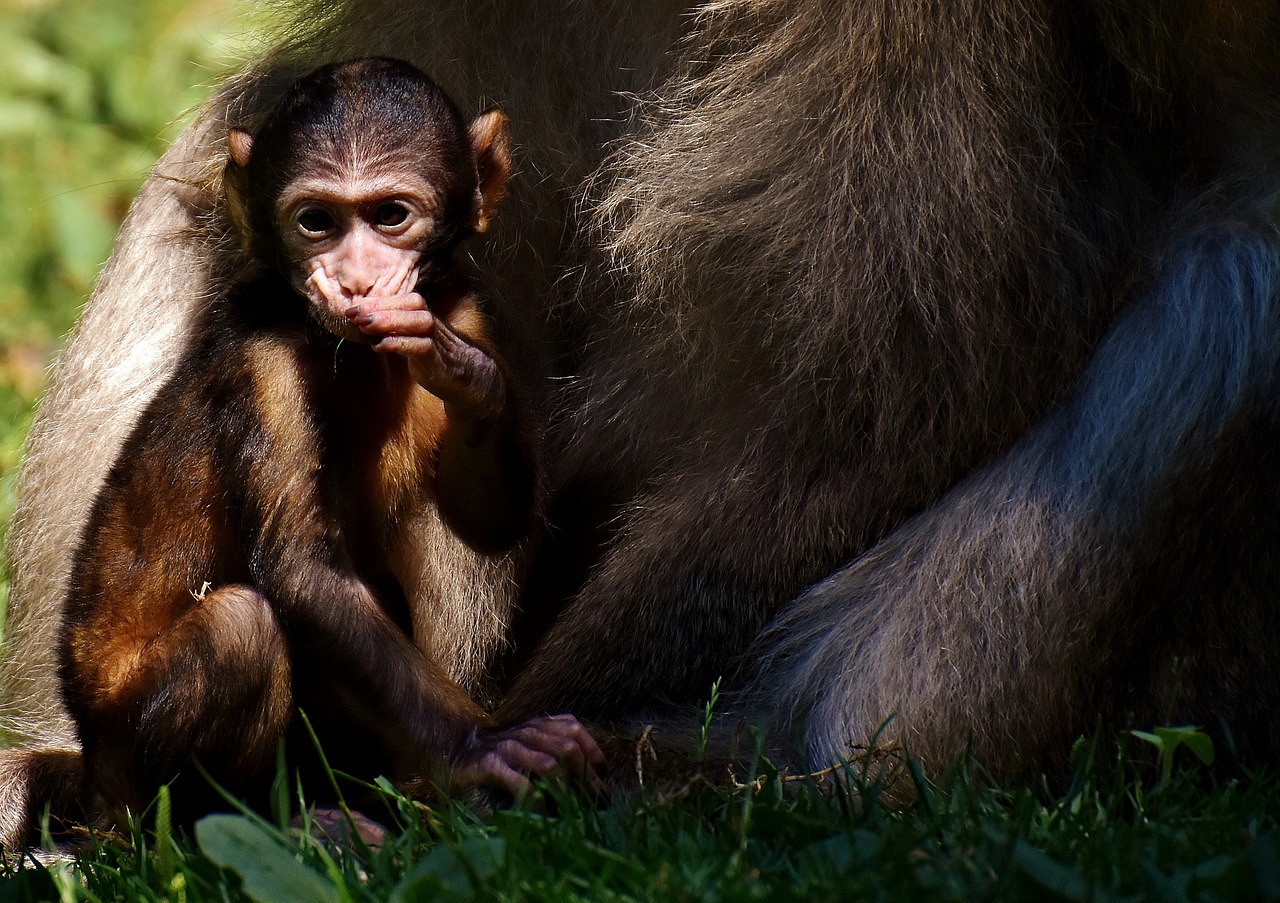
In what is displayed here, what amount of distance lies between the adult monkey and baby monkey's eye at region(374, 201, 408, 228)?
0.44 meters

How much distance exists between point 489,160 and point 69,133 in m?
5.39

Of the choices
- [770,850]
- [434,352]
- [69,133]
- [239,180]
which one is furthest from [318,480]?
[69,133]

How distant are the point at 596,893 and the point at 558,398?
4.82 feet

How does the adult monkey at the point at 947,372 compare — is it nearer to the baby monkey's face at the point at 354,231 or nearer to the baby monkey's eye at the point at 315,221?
the baby monkey's face at the point at 354,231

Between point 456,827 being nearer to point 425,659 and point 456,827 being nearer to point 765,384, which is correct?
point 425,659

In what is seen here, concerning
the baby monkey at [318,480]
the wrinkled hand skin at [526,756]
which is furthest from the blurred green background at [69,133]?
the wrinkled hand skin at [526,756]

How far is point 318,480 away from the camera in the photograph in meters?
2.87

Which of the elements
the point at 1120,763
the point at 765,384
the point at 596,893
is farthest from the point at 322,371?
the point at 1120,763

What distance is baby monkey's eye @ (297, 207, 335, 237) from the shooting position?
2.82 m

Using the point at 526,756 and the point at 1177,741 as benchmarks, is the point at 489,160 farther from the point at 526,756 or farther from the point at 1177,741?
the point at 1177,741

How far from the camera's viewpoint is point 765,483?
2.97 metres

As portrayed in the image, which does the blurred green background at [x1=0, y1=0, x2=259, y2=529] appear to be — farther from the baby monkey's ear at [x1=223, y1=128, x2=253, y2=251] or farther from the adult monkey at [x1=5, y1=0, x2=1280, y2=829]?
the adult monkey at [x1=5, y1=0, x2=1280, y2=829]

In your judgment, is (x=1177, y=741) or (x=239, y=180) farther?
(x=239, y=180)

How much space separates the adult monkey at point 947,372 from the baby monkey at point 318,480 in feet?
0.94
